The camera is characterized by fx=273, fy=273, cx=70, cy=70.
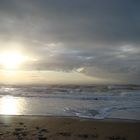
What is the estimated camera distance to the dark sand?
396 inches

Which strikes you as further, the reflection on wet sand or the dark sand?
the reflection on wet sand

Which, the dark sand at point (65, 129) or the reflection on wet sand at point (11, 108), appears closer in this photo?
the dark sand at point (65, 129)

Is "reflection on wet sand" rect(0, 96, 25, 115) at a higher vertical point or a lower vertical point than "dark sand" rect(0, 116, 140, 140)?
higher

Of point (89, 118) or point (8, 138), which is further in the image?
point (89, 118)

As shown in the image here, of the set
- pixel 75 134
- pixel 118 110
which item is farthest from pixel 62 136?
pixel 118 110

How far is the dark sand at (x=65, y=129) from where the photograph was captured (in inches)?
396

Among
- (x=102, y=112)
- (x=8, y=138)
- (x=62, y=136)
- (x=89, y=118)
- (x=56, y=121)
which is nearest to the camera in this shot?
(x=8, y=138)

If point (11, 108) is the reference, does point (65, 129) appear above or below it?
below

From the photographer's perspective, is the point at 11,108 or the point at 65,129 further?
the point at 11,108

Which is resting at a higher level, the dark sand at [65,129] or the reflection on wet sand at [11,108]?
the reflection on wet sand at [11,108]

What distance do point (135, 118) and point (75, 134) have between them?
537cm

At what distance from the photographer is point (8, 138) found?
9422mm

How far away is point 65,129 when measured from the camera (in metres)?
11.6

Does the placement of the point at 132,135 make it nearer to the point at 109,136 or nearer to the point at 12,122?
the point at 109,136
